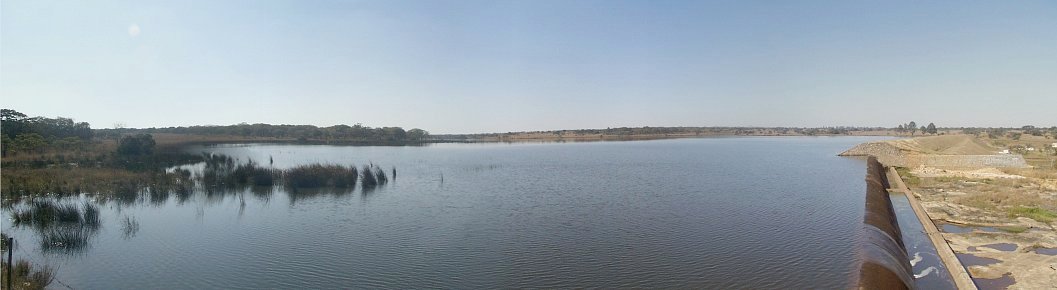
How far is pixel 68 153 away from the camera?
29.9 metres

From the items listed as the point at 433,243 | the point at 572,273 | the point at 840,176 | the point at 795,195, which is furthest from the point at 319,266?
the point at 840,176

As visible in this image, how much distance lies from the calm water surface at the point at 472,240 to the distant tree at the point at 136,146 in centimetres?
1859

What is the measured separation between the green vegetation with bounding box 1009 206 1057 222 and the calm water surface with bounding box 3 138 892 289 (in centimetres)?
434

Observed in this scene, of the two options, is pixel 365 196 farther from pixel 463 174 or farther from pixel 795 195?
pixel 795 195

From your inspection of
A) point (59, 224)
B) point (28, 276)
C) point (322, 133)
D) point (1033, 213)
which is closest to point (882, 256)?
point (1033, 213)

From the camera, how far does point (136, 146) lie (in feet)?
114

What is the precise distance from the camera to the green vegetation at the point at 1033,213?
15.5m

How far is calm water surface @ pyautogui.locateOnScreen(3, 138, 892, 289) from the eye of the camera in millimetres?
10453

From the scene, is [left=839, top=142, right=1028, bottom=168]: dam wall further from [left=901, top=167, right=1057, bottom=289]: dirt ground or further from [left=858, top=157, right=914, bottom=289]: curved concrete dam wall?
[left=858, top=157, right=914, bottom=289]: curved concrete dam wall

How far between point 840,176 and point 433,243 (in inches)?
1123

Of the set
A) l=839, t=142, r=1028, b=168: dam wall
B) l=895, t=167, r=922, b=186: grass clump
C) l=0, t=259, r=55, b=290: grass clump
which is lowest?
l=895, t=167, r=922, b=186: grass clump

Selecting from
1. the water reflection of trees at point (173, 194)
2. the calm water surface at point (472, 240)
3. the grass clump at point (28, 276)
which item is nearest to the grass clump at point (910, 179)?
the calm water surface at point (472, 240)

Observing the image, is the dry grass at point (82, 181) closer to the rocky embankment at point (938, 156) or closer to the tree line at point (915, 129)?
the rocky embankment at point (938, 156)

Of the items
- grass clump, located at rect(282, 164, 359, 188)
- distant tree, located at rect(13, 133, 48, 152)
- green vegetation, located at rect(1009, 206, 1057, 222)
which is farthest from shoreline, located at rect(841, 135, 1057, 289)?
distant tree, located at rect(13, 133, 48, 152)
